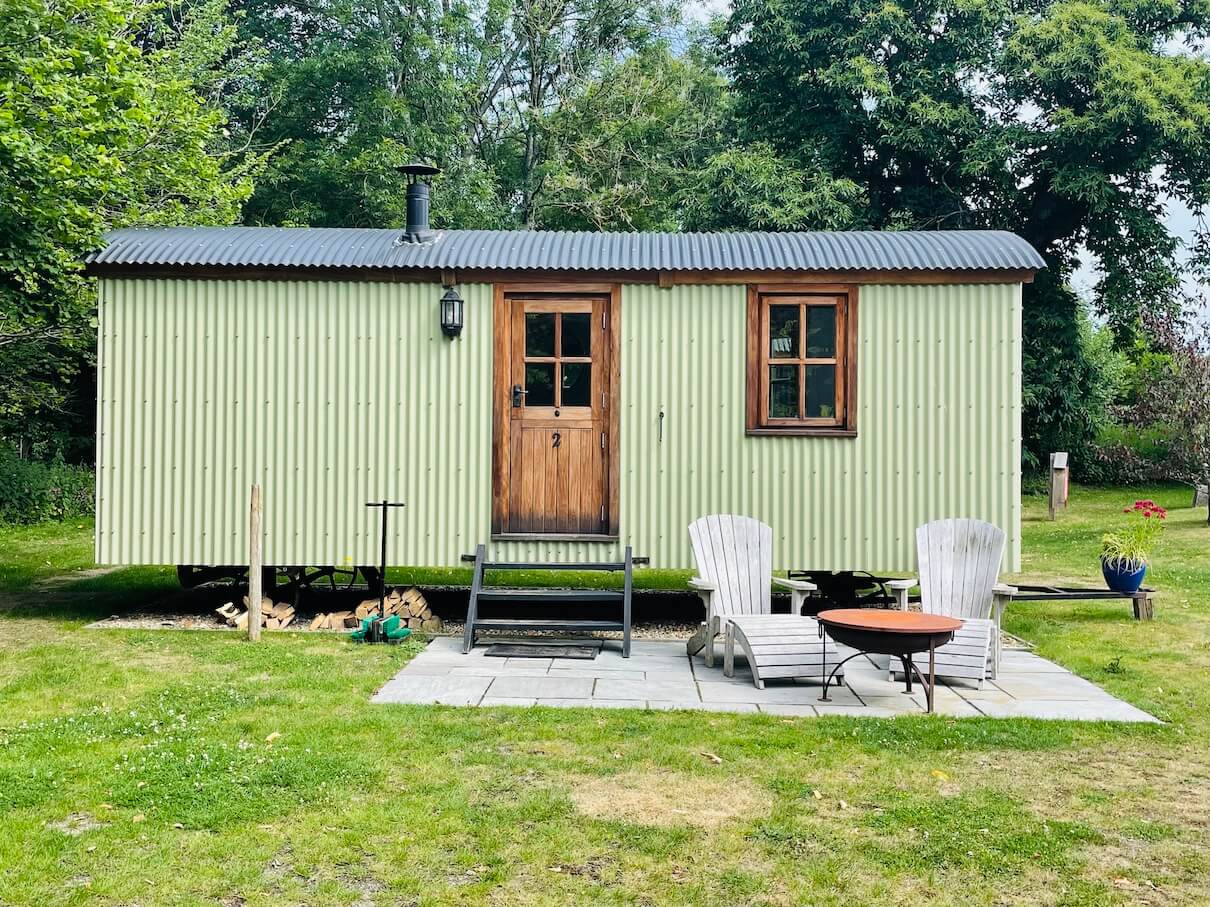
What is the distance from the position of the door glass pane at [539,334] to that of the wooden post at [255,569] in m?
2.07

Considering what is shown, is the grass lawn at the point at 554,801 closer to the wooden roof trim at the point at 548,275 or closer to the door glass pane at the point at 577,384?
the door glass pane at the point at 577,384

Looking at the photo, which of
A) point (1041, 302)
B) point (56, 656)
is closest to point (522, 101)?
point (1041, 302)

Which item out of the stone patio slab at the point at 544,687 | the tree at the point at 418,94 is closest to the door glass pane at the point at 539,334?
the stone patio slab at the point at 544,687

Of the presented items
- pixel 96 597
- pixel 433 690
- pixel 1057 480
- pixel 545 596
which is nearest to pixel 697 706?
pixel 433 690

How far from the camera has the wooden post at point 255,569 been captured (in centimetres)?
686

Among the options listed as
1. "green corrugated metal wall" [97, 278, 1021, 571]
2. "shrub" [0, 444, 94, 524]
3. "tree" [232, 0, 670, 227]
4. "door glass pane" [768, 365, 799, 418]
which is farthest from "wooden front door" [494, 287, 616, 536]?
"tree" [232, 0, 670, 227]

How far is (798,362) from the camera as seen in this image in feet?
24.3

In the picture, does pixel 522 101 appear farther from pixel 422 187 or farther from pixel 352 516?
pixel 352 516

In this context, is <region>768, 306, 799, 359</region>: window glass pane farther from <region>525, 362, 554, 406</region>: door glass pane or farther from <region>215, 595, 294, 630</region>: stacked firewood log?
<region>215, 595, 294, 630</region>: stacked firewood log

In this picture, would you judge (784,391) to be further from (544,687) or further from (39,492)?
(39,492)

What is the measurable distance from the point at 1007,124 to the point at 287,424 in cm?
1433

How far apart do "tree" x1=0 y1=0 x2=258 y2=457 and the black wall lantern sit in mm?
2462

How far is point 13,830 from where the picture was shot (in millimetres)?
3455

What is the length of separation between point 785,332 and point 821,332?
249 millimetres
